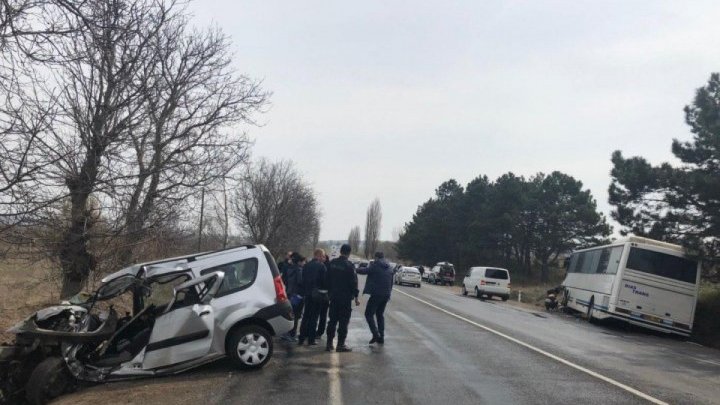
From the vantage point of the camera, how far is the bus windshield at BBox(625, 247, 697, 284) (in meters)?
20.3

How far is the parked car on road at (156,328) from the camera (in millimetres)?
8328

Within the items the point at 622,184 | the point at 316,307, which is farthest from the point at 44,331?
the point at 622,184

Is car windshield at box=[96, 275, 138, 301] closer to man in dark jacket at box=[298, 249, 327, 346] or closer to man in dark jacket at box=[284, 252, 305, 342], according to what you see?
man in dark jacket at box=[298, 249, 327, 346]

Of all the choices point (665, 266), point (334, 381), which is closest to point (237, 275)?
point (334, 381)

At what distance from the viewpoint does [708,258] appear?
2005 cm

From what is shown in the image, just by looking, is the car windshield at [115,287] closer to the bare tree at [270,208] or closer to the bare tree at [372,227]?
the bare tree at [270,208]

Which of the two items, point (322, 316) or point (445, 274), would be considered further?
point (445, 274)

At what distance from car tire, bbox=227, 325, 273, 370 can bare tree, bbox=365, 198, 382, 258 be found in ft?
424

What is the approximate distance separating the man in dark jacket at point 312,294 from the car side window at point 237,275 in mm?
2367

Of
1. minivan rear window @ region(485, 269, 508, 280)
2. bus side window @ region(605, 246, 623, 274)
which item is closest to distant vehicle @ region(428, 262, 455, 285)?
minivan rear window @ region(485, 269, 508, 280)

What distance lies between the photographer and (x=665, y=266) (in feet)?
67.0

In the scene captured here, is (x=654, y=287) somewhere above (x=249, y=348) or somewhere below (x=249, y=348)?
Result: above

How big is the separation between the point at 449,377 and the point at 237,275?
340 centimetres

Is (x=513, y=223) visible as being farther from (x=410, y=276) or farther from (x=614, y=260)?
(x=614, y=260)
